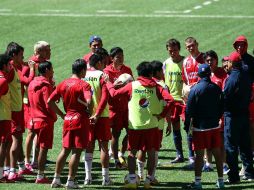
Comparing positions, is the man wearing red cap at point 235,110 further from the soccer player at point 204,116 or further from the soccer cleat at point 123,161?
the soccer cleat at point 123,161

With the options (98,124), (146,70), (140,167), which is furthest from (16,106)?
(146,70)

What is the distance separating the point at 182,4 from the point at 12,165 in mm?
19173

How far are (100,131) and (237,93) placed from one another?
2.59 meters

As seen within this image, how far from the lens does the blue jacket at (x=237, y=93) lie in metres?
17.7

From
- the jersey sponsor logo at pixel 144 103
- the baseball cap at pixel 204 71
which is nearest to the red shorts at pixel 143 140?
the jersey sponsor logo at pixel 144 103

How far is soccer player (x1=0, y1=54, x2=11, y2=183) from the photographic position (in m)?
17.7

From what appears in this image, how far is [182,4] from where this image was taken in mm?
36438

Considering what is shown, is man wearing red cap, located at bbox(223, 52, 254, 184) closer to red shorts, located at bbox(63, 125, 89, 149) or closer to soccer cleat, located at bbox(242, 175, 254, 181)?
soccer cleat, located at bbox(242, 175, 254, 181)

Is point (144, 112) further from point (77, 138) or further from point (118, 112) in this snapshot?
point (118, 112)

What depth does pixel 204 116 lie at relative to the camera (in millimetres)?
17156

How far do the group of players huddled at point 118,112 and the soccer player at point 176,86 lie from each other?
826 millimetres

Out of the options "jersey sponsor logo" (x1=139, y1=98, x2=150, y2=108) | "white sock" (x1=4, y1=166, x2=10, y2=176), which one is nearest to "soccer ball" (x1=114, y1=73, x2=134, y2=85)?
"jersey sponsor logo" (x1=139, y1=98, x2=150, y2=108)

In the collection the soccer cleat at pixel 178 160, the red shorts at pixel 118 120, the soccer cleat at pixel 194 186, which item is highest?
the red shorts at pixel 118 120

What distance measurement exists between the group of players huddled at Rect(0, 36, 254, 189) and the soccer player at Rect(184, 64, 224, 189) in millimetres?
17
